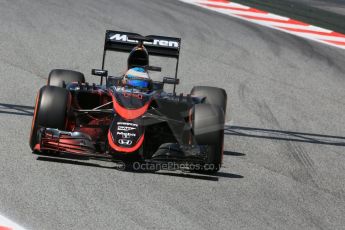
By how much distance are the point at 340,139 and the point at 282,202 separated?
13.5ft

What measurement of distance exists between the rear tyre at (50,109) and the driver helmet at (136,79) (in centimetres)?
109

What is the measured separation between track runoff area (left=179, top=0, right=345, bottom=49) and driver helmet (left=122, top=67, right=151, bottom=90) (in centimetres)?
974

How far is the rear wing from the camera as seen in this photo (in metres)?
12.7

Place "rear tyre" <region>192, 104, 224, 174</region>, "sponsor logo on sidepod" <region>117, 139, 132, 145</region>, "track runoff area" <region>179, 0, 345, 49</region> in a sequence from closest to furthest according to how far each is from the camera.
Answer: "sponsor logo on sidepod" <region>117, 139, 132, 145</region>, "rear tyre" <region>192, 104, 224, 174</region>, "track runoff area" <region>179, 0, 345, 49</region>

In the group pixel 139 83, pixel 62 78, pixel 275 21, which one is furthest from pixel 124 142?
pixel 275 21

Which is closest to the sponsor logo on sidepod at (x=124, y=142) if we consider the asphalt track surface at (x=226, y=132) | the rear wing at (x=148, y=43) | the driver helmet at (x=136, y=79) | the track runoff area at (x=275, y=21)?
the asphalt track surface at (x=226, y=132)

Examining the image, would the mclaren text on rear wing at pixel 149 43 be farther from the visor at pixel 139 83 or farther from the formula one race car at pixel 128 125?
the visor at pixel 139 83

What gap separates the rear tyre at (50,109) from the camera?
34.8 feet

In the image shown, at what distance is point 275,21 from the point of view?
2209 cm

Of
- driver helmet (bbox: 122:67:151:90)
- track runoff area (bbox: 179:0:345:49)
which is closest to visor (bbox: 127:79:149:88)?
driver helmet (bbox: 122:67:151:90)

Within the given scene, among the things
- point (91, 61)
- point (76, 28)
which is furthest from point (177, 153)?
point (76, 28)

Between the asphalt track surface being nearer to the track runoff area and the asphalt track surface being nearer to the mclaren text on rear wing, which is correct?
the track runoff area

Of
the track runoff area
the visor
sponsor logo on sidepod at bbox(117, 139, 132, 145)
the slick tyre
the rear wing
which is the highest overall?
the track runoff area

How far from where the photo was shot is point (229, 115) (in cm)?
1437
